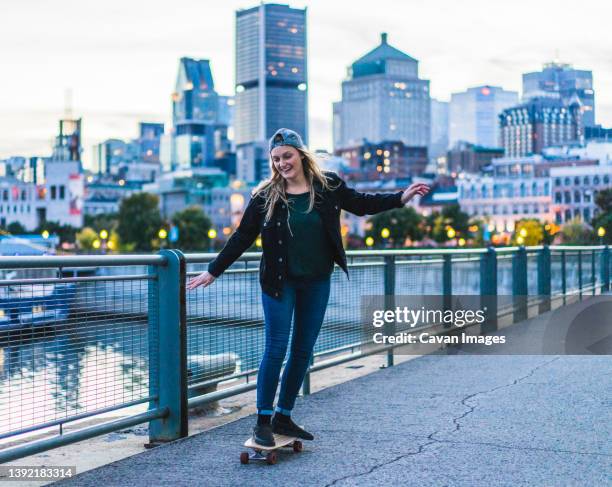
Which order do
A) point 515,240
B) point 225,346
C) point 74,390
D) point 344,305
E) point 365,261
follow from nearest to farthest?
point 74,390
point 225,346
point 344,305
point 365,261
point 515,240

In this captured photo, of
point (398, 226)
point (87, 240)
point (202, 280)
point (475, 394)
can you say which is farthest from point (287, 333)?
point (87, 240)

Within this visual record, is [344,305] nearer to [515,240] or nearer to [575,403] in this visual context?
[575,403]

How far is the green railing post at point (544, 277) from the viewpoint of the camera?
1942cm

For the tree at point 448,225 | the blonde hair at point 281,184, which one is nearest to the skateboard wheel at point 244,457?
the blonde hair at point 281,184

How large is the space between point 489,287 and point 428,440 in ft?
29.8

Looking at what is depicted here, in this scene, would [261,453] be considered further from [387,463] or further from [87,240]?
[87,240]

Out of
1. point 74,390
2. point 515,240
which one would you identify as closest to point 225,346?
point 74,390

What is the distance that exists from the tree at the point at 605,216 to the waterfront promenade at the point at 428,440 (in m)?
115

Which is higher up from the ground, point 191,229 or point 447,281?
point 447,281

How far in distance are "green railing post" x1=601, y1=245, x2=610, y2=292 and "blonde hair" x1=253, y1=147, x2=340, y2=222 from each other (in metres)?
21.0

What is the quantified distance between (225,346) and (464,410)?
1.90 meters

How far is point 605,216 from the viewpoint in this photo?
132000 mm

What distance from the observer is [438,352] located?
13328 millimetres

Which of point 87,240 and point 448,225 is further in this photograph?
point 87,240
